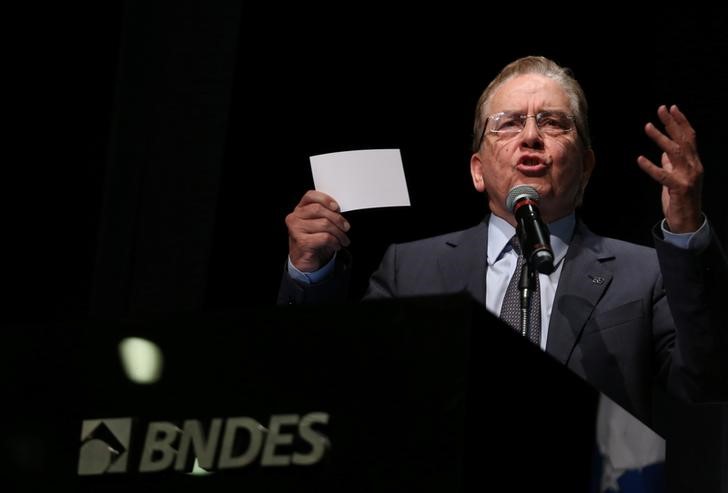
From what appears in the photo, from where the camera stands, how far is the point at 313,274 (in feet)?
7.51

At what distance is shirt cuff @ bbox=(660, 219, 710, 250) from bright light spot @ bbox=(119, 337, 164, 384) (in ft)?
3.32

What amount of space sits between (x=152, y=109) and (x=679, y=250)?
7.50 ft

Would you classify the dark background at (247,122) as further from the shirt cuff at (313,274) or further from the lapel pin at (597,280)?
the shirt cuff at (313,274)

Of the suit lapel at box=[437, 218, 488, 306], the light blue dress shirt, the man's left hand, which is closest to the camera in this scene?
the man's left hand

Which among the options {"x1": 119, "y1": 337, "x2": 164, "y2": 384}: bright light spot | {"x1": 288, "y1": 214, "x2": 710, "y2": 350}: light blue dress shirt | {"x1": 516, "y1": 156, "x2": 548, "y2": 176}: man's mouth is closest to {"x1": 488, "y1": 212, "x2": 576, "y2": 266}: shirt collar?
{"x1": 288, "y1": 214, "x2": 710, "y2": 350}: light blue dress shirt

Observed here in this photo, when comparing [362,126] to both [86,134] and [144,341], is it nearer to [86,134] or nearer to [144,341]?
[86,134]

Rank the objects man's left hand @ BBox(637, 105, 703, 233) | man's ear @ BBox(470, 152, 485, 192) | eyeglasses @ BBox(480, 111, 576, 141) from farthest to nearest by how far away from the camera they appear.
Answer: man's ear @ BBox(470, 152, 485, 192)
eyeglasses @ BBox(480, 111, 576, 141)
man's left hand @ BBox(637, 105, 703, 233)

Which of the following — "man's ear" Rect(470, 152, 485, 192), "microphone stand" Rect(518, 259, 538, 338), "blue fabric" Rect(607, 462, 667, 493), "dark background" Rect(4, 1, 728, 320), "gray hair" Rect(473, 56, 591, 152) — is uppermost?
"dark background" Rect(4, 1, 728, 320)

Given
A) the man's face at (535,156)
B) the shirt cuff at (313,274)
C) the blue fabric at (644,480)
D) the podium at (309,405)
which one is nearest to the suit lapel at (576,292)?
the man's face at (535,156)

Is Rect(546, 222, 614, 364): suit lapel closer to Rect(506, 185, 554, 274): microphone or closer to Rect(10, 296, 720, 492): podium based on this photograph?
Rect(506, 185, 554, 274): microphone

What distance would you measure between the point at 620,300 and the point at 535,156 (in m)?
A: 0.42

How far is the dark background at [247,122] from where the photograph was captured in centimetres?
351

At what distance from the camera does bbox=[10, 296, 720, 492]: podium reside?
117 cm

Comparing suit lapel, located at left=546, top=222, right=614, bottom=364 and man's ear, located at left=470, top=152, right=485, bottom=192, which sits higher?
man's ear, located at left=470, top=152, right=485, bottom=192
